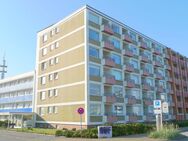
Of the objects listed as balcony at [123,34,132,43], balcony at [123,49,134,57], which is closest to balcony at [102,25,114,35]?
balcony at [123,34,132,43]

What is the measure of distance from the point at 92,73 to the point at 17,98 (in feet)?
91.4

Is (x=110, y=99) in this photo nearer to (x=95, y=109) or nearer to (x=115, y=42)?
(x=95, y=109)

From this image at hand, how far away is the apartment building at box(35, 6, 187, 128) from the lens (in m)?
40.4

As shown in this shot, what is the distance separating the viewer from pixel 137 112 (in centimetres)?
4909

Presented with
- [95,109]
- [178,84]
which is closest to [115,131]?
[95,109]

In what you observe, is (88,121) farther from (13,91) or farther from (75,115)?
(13,91)

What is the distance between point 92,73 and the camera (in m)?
40.6

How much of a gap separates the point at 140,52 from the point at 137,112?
13.7 m

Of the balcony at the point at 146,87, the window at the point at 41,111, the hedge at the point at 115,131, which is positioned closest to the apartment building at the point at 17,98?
the window at the point at 41,111

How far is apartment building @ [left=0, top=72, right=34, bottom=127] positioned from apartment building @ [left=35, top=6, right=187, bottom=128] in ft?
14.6

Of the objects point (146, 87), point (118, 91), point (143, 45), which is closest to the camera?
point (118, 91)

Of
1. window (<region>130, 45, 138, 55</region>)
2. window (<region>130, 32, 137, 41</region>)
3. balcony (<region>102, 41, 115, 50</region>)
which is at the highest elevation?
window (<region>130, 32, 137, 41</region>)

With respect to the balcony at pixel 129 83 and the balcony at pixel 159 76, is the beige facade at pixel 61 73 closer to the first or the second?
the balcony at pixel 129 83

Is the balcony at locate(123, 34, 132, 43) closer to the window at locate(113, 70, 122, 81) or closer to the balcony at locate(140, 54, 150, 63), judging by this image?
the balcony at locate(140, 54, 150, 63)
